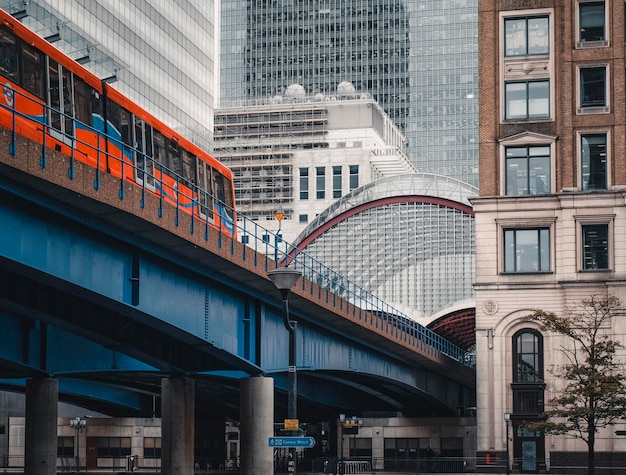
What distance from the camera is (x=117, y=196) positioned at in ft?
101

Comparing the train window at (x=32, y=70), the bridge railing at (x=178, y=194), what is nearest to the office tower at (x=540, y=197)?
the bridge railing at (x=178, y=194)

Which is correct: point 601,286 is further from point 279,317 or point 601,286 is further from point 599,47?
point 279,317

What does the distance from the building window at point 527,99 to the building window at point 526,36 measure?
1.90 m

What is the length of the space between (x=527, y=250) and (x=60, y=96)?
141 feet

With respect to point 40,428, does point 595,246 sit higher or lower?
higher

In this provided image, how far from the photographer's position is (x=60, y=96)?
38.2 meters

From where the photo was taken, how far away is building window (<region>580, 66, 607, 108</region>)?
7625 centimetres

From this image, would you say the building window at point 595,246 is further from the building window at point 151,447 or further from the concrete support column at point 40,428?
the building window at point 151,447

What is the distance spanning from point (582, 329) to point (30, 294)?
4235cm

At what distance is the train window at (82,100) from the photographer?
39.8 meters

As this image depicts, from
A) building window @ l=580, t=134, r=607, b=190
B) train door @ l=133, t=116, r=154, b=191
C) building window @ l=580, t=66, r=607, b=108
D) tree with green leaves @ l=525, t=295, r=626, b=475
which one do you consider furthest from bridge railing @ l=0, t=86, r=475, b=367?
building window @ l=580, t=66, r=607, b=108

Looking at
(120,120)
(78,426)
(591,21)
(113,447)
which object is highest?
(591,21)

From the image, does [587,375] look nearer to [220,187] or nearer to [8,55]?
[220,187]

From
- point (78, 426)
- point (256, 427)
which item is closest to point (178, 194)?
point (256, 427)
